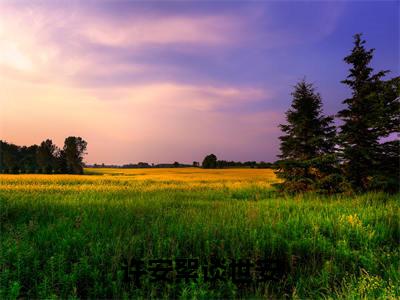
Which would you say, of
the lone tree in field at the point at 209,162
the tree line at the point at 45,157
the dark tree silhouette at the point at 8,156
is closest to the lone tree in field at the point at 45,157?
the tree line at the point at 45,157

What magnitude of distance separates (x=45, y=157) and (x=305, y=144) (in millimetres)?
95000

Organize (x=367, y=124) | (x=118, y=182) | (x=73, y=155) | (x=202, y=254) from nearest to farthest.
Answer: (x=202, y=254) → (x=367, y=124) → (x=118, y=182) → (x=73, y=155)

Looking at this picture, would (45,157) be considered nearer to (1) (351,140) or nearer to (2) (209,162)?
(2) (209,162)

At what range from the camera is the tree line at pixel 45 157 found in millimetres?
83875

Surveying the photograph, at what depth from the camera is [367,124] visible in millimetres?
12812

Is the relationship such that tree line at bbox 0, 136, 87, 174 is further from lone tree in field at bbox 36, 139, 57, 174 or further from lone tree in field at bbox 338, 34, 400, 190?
lone tree in field at bbox 338, 34, 400, 190

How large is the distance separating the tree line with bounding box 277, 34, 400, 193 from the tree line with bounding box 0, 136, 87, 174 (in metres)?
76.0

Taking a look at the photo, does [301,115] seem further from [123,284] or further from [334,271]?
[123,284]

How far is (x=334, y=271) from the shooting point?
486 cm

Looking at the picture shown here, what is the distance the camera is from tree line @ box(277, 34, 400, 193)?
1250 cm

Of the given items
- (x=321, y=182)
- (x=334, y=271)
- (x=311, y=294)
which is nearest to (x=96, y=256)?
(x=311, y=294)

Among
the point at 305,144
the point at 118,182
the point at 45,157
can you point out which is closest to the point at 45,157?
the point at 45,157

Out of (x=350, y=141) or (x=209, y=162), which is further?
(x=209, y=162)

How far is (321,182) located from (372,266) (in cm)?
897
